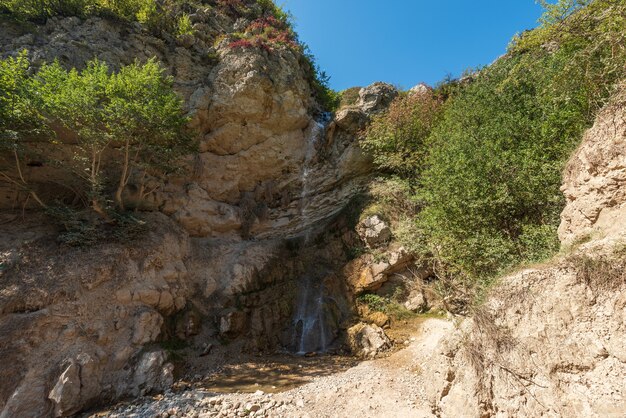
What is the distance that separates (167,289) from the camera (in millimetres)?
11828

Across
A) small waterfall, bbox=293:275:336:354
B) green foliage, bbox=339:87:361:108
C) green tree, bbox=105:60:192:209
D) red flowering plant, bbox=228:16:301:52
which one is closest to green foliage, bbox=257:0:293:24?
red flowering plant, bbox=228:16:301:52

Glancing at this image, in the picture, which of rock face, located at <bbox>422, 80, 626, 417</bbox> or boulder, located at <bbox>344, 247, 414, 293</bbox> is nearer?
rock face, located at <bbox>422, 80, 626, 417</bbox>

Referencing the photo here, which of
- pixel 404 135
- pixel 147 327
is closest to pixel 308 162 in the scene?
pixel 404 135

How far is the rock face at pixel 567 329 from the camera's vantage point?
15.4 ft

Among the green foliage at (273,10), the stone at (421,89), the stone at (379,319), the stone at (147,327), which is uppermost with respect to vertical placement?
the green foliage at (273,10)

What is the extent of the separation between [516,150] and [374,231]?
6.41 m

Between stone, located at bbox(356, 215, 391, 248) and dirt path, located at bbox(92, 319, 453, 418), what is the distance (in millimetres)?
5607

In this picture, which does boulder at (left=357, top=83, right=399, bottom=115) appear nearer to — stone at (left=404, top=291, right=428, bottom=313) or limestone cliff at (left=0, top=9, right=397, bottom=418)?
limestone cliff at (left=0, top=9, right=397, bottom=418)

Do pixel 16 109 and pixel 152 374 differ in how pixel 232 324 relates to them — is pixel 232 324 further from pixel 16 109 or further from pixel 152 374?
pixel 16 109

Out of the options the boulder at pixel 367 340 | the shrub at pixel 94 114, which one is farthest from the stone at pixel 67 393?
the boulder at pixel 367 340

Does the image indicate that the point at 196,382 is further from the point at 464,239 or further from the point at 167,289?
the point at 464,239

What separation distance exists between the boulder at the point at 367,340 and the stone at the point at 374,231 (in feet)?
12.3

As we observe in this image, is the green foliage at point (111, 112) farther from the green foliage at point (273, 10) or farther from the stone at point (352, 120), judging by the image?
the green foliage at point (273, 10)

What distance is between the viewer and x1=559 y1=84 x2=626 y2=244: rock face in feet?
19.8
